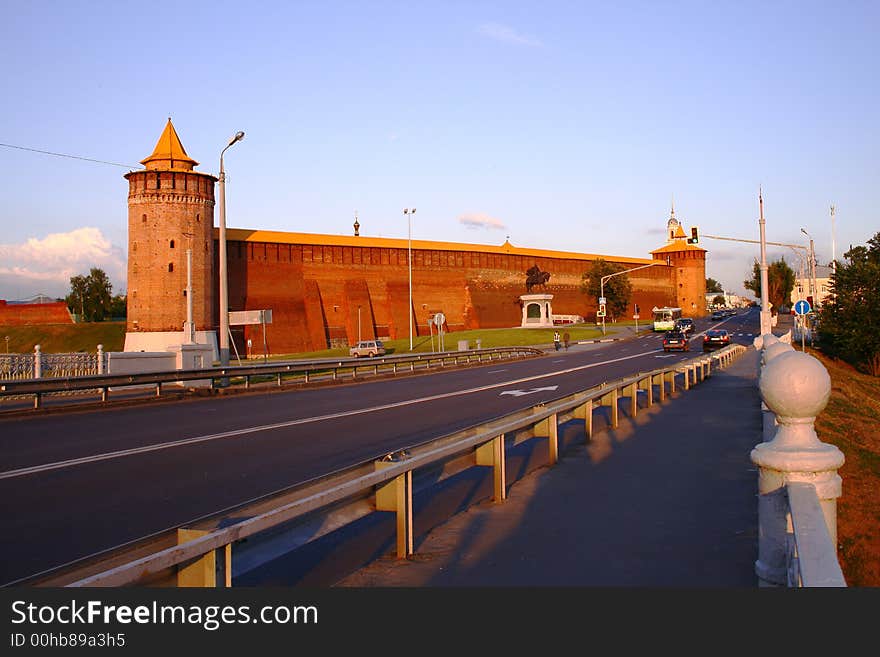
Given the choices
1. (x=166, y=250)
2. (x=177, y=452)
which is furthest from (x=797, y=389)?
(x=166, y=250)

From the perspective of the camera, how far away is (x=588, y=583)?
5.56 m

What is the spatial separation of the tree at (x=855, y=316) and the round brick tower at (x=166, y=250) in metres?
49.4

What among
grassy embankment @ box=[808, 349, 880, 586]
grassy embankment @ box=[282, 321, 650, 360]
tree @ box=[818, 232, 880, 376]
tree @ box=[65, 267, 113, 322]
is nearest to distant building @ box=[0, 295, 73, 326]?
tree @ box=[65, 267, 113, 322]

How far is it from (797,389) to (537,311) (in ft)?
302

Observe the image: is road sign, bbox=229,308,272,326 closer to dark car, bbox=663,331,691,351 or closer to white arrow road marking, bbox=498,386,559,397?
white arrow road marking, bbox=498,386,559,397

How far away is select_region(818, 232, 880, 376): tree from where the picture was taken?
45.0m

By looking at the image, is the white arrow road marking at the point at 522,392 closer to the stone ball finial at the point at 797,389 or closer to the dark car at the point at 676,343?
the stone ball finial at the point at 797,389

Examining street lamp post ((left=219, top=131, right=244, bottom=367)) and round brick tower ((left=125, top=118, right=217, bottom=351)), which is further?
round brick tower ((left=125, top=118, right=217, bottom=351))

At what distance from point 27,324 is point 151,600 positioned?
112 metres

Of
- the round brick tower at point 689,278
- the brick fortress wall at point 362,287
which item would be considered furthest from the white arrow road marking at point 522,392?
the round brick tower at point 689,278

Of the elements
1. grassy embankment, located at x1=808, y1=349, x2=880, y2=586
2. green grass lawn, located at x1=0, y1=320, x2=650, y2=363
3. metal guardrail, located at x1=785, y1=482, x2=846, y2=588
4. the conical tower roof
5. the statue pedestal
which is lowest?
grassy embankment, located at x1=808, y1=349, x2=880, y2=586

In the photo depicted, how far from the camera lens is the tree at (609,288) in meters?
106

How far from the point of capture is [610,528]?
726 centimetres

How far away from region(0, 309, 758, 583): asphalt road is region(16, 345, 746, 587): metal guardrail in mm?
2316
